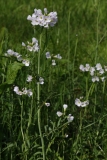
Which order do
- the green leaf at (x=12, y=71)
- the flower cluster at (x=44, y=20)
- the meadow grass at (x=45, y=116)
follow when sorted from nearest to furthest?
the flower cluster at (x=44, y=20) < the green leaf at (x=12, y=71) < the meadow grass at (x=45, y=116)

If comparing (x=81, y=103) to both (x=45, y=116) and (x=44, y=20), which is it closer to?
(x=45, y=116)

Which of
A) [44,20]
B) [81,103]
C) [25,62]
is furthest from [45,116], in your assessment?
[44,20]

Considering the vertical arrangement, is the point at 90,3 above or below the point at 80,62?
above

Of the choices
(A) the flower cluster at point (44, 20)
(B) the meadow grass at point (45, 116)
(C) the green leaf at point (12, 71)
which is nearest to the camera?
(A) the flower cluster at point (44, 20)

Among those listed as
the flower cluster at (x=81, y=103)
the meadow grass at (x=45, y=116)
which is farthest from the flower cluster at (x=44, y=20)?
the flower cluster at (x=81, y=103)

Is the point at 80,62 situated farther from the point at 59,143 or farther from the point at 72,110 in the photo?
the point at 59,143

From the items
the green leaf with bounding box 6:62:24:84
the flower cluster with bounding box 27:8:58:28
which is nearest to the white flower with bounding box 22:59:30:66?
the green leaf with bounding box 6:62:24:84

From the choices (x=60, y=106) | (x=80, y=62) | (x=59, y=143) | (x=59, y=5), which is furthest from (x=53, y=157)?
(x=59, y=5)

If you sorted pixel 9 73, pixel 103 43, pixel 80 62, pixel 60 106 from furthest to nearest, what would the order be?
1. pixel 103 43
2. pixel 80 62
3. pixel 60 106
4. pixel 9 73

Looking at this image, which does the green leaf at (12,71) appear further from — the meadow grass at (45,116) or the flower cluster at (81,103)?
the flower cluster at (81,103)

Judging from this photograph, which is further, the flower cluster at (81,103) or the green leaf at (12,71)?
the flower cluster at (81,103)

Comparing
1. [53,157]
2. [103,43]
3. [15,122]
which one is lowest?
[53,157]
